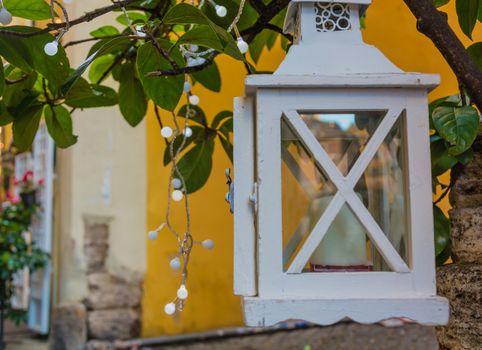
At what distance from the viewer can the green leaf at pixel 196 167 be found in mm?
1177

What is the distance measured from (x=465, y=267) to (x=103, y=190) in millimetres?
2825

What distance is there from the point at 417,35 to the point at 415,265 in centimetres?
127

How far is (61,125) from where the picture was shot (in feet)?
3.74

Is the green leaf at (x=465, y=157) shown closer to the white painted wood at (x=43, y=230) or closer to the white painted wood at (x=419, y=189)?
the white painted wood at (x=419, y=189)

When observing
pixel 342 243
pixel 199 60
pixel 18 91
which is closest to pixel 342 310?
pixel 342 243

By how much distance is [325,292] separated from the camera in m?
0.70

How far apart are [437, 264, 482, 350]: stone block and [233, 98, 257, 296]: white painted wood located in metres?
0.30

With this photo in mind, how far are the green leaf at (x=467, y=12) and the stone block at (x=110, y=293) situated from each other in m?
2.79

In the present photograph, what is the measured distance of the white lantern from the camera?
0.70 m

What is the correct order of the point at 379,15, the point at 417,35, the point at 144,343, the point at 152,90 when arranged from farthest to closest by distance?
the point at 144,343
the point at 379,15
the point at 417,35
the point at 152,90

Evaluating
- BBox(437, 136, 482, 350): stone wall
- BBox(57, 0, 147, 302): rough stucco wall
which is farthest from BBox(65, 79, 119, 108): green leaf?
BBox(57, 0, 147, 302): rough stucco wall

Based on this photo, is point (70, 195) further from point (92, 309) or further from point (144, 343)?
point (144, 343)

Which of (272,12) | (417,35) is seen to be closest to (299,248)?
(272,12)

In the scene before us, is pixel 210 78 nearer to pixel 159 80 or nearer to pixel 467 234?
pixel 159 80
